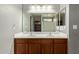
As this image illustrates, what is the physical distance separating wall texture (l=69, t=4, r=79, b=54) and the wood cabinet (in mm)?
166

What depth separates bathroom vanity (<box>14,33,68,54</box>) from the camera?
353cm

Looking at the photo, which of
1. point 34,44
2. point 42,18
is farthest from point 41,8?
point 34,44

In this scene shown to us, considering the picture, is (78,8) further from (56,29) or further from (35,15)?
(35,15)

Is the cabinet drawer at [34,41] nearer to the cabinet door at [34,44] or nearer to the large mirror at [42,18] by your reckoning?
the cabinet door at [34,44]

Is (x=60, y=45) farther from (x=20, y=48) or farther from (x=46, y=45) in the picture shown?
(x=20, y=48)

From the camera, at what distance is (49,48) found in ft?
11.7

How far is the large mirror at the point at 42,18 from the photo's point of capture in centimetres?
388

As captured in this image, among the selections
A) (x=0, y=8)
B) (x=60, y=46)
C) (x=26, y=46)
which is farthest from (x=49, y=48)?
(x=0, y=8)

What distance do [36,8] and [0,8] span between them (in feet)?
3.15

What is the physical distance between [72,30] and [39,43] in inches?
33.4

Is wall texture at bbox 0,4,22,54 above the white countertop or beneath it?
above

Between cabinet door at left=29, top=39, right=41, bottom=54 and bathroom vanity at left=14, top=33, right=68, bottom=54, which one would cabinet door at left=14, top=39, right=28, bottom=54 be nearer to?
bathroom vanity at left=14, top=33, right=68, bottom=54

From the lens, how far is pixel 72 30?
3.49m

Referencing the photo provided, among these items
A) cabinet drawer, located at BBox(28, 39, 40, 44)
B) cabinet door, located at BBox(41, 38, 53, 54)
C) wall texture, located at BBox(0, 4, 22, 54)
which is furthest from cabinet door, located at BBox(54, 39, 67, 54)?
wall texture, located at BBox(0, 4, 22, 54)
